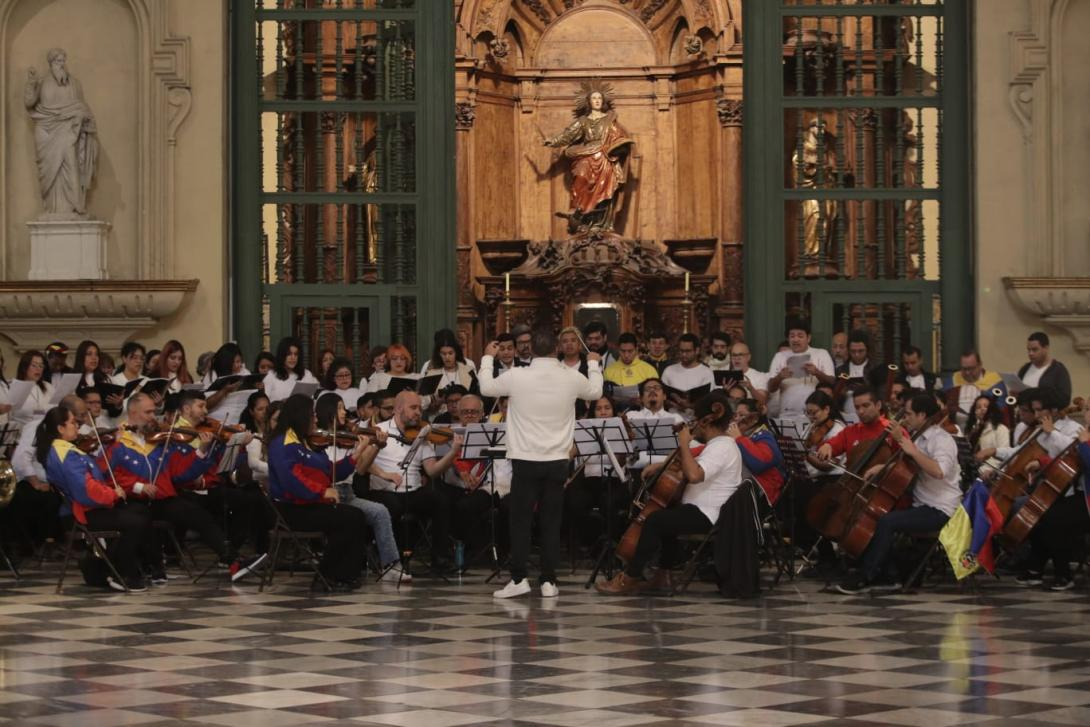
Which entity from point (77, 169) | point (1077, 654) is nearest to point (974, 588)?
point (1077, 654)

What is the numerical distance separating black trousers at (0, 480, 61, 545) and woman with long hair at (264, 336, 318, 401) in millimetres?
1616

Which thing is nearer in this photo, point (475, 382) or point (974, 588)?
point (974, 588)

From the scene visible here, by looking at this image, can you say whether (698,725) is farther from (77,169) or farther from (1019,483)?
(77,169)

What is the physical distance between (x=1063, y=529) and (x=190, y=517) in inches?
183

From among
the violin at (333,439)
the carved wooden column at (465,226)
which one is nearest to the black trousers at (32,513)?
the violin at (333,439)

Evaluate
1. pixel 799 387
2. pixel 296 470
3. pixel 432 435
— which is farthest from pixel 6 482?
pixel 799 387

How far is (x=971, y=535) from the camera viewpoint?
9641 millimetres

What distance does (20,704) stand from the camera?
21.5ft

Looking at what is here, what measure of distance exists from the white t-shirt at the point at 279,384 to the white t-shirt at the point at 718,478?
3543 mm

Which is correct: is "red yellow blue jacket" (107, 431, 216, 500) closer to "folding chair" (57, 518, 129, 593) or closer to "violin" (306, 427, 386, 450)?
"folding chair" (57, 518, 129, 593)

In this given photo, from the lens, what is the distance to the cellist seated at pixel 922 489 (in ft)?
31.5

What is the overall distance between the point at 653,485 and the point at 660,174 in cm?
1039

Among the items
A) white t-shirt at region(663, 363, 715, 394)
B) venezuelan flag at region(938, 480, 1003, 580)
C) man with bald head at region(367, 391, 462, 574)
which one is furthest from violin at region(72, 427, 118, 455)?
venezuelan flag at region(938, 480, 1003, 580)

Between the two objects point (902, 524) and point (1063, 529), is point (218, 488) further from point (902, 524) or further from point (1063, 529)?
point (1063, 529)
